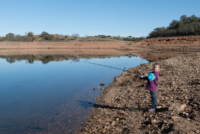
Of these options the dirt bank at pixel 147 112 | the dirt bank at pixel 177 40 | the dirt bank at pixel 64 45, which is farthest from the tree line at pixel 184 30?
the dirt bank at pixel 147 112

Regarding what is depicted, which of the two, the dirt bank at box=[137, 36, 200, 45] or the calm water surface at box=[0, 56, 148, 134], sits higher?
the dirt bank at box=[137, 36, 200, 45]

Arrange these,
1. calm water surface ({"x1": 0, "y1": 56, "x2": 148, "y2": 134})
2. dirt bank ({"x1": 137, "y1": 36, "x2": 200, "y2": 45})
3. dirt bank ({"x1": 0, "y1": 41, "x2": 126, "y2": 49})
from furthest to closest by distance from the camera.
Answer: dirt bank ({"x1": 0, "y1": 41, "x2": 126, "y2": 49}) < dirt bank ({"x1": 137, "y1": 36, "x2": 200, "y2": 45}) < calm water surface ({"x1": 0, "y1": 56, "x2": 148, "y2": 134})

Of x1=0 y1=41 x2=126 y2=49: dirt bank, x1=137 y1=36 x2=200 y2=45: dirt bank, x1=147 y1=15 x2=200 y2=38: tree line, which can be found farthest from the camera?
x1=0 y1=41 x2=126 y2=49: dirt bank

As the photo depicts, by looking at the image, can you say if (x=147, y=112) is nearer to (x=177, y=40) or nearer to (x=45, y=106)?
(x=45, y=106)

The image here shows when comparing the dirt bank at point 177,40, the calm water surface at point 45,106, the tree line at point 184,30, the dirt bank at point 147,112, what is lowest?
the calm water surface at point 45,106

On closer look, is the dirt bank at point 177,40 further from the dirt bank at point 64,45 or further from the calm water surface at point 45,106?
the calm water surface at point 45,106

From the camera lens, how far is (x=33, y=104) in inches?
255

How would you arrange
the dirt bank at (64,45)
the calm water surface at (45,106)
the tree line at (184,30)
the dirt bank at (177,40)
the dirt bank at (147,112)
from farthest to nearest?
the dirt bank at (64,45), the tree line at (184,30), the dirt bank at (177,40), the calm water surface at (45,106), the dirt bank at (147,112)

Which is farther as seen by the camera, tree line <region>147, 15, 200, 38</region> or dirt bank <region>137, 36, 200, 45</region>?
tree line <region>147, 15, 200, 38</region>

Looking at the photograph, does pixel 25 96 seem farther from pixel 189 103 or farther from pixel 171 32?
pixel 171 32

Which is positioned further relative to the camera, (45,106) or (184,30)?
(184,30)

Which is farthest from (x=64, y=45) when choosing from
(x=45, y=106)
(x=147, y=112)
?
(x=147, y=112)

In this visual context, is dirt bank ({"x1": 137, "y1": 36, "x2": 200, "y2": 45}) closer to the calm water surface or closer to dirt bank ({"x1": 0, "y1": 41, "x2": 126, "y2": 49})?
dirt bank ({"x1": 0, "y1": 41, "x2": 126, "y2": 49})

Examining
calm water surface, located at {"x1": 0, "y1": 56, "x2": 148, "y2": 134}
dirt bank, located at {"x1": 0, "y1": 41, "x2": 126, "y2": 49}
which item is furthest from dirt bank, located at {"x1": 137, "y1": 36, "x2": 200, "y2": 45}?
calm water surface, located at {"x1": 0, "y1": 56, "x2": 148, "y2": 134}
